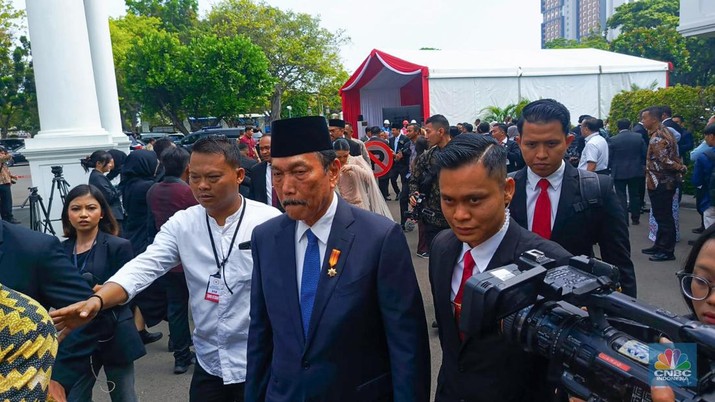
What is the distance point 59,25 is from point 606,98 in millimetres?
18869

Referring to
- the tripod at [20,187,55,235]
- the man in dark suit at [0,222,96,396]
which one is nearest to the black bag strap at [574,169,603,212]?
the man in dark suit at [0,222,96,396]

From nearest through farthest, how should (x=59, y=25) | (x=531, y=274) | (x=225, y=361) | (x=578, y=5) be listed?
(x=531, y=274), (x=225, y=361), (x=59, y=25), (x=578, y=5)

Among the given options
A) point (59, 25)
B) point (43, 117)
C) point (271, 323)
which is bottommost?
point (271, 323)

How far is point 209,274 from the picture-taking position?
8.79 feet

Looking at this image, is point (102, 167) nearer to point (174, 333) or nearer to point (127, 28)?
point (174, 333)

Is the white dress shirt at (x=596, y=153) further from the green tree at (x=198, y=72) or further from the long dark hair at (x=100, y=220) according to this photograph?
the green tree at (x=198, y=72)

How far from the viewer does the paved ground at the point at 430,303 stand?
4.41 meters

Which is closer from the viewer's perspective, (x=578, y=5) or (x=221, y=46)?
(x=221, y=46)

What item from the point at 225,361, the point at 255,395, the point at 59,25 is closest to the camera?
the point at 255,395

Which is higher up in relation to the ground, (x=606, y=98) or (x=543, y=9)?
(x=543, y=9)

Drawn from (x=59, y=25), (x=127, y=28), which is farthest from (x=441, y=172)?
(x=127, y=28)

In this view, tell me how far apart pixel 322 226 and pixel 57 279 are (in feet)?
3.96

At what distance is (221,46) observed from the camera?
94.5ft

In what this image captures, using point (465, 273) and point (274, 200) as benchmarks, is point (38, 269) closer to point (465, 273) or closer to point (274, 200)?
point (465, 273)
